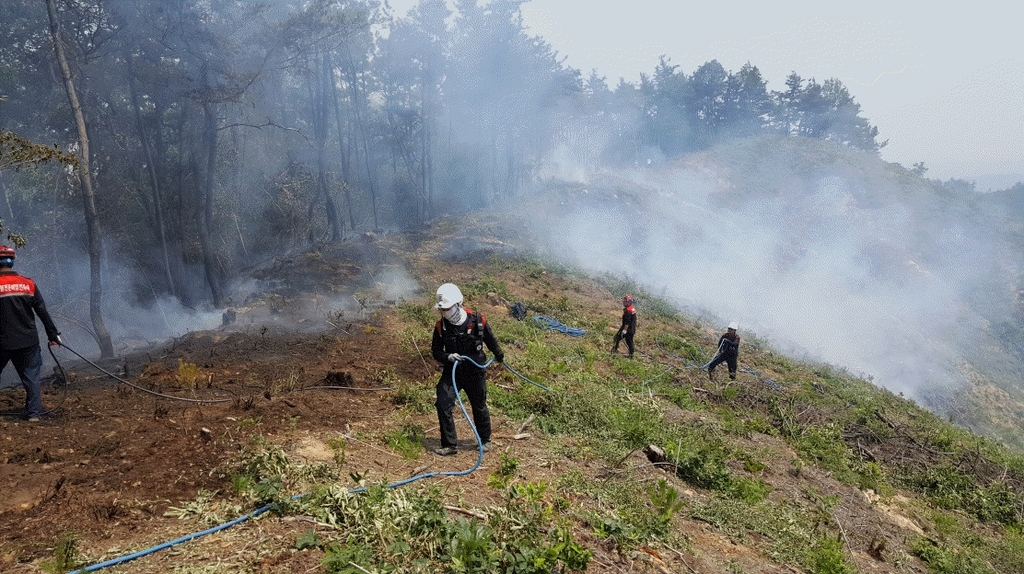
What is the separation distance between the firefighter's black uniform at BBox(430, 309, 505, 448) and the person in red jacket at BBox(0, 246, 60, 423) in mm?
3952

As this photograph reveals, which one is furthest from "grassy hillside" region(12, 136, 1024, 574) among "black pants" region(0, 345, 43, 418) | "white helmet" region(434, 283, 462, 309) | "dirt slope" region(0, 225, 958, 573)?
"white helmet" region(434, 283, 462, 309)

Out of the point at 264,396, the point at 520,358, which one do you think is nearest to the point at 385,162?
the point at 520,358

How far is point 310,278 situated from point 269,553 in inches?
532

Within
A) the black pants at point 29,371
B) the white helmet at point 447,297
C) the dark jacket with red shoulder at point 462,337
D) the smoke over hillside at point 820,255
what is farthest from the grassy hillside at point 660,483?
the smoke over hillside at point 820,255

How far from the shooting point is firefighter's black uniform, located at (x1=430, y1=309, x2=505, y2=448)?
17.4 feet

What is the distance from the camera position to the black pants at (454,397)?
532 cm

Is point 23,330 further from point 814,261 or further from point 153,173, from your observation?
point 814,261

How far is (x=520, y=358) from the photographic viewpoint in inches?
405

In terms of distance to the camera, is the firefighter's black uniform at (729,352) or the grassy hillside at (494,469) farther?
the firefighter's black uniform at (729,352)

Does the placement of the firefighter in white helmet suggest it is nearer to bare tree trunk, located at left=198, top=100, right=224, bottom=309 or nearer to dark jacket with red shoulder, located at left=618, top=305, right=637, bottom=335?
dark jacket with red shoulder, located at left=618, top=305, right=637, bottom=335

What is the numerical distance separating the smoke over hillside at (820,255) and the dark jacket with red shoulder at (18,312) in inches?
829

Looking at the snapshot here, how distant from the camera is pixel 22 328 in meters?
5.50

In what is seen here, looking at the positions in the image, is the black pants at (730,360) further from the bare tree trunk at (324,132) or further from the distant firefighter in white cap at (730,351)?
the bare tree trunk at (324,132)

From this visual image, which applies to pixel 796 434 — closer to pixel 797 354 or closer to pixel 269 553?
pixel 269 553
